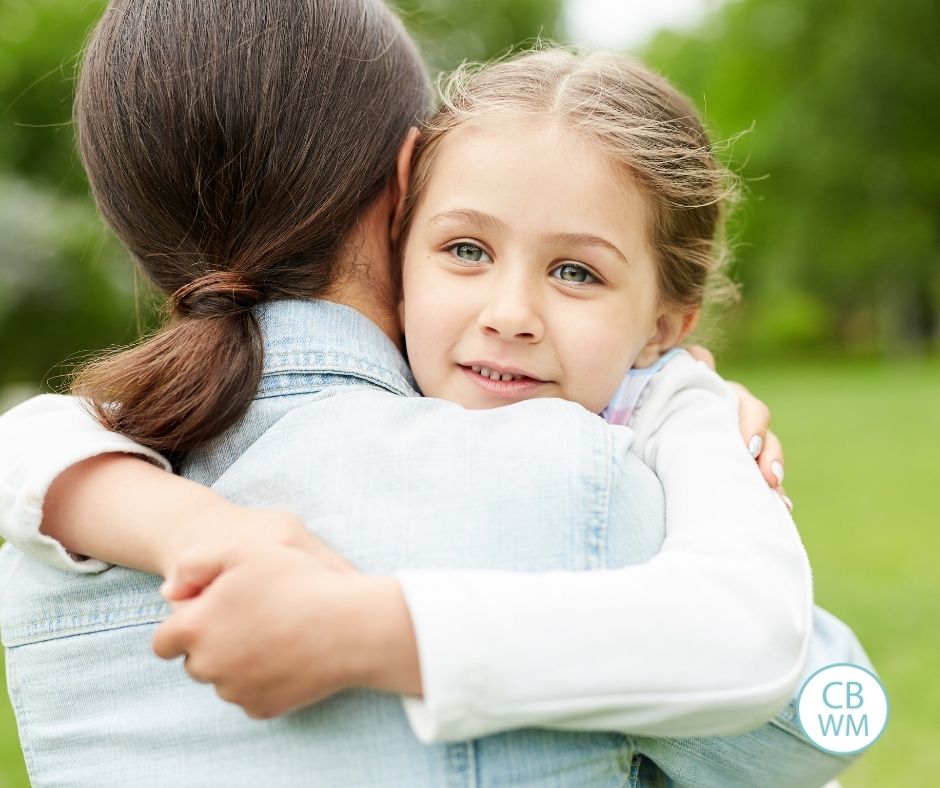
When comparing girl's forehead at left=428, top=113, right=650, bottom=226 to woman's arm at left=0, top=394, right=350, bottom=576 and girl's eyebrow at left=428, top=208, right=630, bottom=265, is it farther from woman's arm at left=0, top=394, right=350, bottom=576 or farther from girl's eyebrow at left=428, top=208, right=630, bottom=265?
woman's arm at left=0, top=394, right=350, bottom=576

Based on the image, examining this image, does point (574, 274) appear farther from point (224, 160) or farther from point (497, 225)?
point (224, 160)

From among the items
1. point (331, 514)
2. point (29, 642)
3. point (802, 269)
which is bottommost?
point (802, 269)

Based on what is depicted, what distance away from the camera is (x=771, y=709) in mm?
1317

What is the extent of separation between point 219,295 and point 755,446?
3.10 ft

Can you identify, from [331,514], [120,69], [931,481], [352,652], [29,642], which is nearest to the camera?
[352,652]

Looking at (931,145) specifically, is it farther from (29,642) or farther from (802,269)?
(29,642)

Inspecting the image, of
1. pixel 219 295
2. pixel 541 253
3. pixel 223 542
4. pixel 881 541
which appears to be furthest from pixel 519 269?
pixel 881 541

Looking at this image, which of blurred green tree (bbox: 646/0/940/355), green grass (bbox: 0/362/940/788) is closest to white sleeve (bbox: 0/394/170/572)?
green grass (bbox: 0/362/940/788)

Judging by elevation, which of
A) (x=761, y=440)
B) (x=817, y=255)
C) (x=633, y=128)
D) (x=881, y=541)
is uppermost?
(x=633, y=128)

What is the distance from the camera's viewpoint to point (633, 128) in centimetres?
202

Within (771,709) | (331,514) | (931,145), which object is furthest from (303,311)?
(931,145)

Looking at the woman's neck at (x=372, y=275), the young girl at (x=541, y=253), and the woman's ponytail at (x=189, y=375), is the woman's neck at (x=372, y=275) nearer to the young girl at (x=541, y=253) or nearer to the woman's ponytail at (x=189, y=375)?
the young girl at (x=541, y=253)

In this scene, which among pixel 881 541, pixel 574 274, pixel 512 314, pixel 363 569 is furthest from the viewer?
pixel 881 541

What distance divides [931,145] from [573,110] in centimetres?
2633
